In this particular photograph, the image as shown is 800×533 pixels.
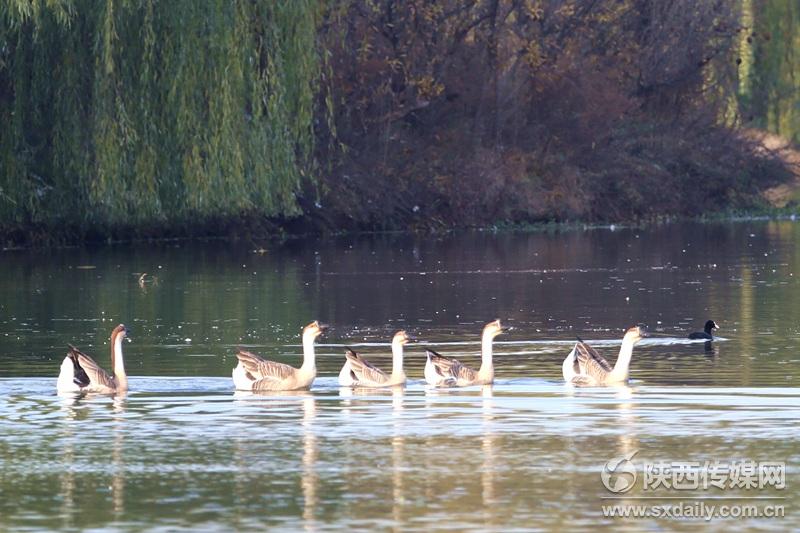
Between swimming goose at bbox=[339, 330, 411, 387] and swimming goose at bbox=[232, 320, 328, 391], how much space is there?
1.20 ft

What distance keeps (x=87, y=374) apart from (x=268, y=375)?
1.64 meters

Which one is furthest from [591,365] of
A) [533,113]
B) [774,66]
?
[774,66]

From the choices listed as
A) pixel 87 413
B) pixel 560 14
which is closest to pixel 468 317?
pixel 87 413

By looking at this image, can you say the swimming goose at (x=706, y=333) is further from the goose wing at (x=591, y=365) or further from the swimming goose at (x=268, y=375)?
the swimming goose at (x=268, y=375)

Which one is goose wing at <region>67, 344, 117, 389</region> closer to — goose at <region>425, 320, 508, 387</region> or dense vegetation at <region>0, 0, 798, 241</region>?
goose at <region>425, 320, 508, 387</region>

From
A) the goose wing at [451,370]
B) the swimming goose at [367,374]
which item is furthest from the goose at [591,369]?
the swimming goose at [367,374]

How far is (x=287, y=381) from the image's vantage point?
17125mm

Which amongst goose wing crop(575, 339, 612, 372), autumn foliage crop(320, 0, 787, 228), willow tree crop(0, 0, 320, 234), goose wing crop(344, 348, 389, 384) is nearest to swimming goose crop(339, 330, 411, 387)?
goose wing crop(344, 348, 389, 384)

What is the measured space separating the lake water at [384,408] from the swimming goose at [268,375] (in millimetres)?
231

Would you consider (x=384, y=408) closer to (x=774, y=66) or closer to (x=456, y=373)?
(x=456, y=373)

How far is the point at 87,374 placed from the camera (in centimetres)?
1681

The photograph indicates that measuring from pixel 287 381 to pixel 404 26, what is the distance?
34.6 meters

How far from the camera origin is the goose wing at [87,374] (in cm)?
1677

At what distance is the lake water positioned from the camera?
38.0 feet
